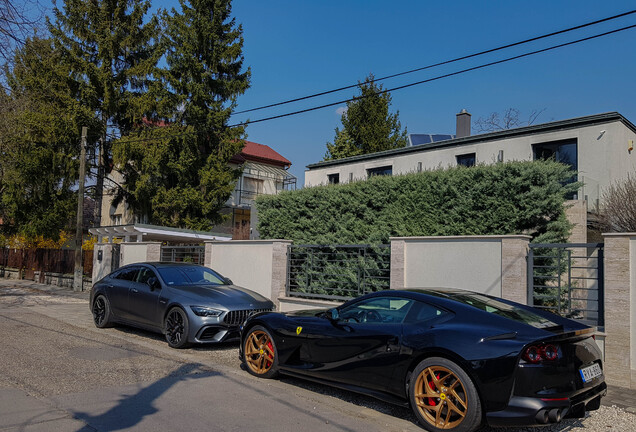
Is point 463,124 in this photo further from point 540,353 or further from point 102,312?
point 540,353

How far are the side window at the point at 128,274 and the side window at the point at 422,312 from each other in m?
7.03

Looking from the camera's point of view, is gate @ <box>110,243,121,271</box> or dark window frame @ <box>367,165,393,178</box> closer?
gate @ <box>110,243,121,271</box>

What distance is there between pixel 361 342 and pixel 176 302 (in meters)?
4.53

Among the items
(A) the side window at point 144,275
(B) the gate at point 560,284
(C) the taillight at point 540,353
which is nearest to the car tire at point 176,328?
(A) the side window at point 144,275

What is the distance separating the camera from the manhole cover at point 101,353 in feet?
24.8

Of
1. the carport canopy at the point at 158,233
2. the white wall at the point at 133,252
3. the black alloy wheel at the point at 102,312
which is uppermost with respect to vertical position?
the carport canopy at the point at 158,233

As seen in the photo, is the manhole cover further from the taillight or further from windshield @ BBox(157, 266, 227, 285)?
the taillight

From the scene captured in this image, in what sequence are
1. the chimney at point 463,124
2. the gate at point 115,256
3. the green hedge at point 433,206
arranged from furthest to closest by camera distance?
1. the chimney at point 463,124
2. the gate at point 115,256
3. the green hedge at point 433,206

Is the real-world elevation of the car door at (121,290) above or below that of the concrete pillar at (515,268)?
below

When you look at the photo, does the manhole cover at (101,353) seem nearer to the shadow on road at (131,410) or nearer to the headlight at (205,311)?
the headlight at (205,311)

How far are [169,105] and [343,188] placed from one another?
15505 mm

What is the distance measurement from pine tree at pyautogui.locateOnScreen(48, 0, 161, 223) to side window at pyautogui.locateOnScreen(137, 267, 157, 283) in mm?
17580

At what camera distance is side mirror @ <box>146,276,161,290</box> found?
943 centimetres

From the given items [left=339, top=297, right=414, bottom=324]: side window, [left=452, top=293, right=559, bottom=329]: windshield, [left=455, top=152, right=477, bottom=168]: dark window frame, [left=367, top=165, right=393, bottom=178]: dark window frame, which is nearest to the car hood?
[left=339, top=297, right=414, bottom=324]: side window
